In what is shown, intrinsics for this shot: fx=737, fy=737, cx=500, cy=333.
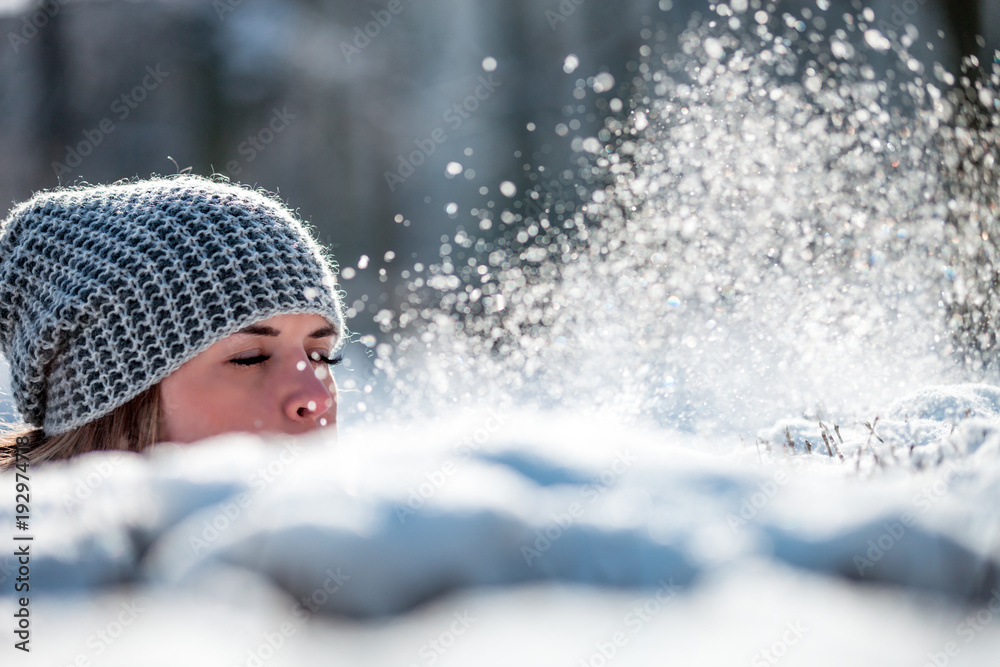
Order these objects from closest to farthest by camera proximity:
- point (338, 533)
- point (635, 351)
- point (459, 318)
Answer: point (338, 533), point (635, 351), point (459, 318)

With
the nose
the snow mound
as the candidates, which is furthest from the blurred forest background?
the snow mound

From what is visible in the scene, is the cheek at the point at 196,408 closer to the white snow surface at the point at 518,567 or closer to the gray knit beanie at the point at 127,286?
the gray knit beanie at the point at 127,286

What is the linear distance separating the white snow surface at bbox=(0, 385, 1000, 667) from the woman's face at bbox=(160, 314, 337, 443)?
1013 millimetres

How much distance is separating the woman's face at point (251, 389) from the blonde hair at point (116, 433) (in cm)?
3

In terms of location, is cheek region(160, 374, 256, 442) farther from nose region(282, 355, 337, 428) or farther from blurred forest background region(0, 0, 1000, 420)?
blurred forest background region(0, 0, 1000, 420)

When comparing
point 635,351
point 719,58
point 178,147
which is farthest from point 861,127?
point 178,147

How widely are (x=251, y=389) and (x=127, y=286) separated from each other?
346 mm

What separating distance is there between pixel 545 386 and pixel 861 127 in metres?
1.63

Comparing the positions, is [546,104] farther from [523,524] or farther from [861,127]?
[523,524]

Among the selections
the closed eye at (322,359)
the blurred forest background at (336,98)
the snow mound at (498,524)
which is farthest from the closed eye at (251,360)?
the blurred forest background at (336,98)

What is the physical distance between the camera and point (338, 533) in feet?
1.15

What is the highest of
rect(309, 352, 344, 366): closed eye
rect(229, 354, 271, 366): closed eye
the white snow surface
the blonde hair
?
the white snow surface

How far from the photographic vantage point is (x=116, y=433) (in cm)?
155

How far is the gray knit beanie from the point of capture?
151 centimetres
